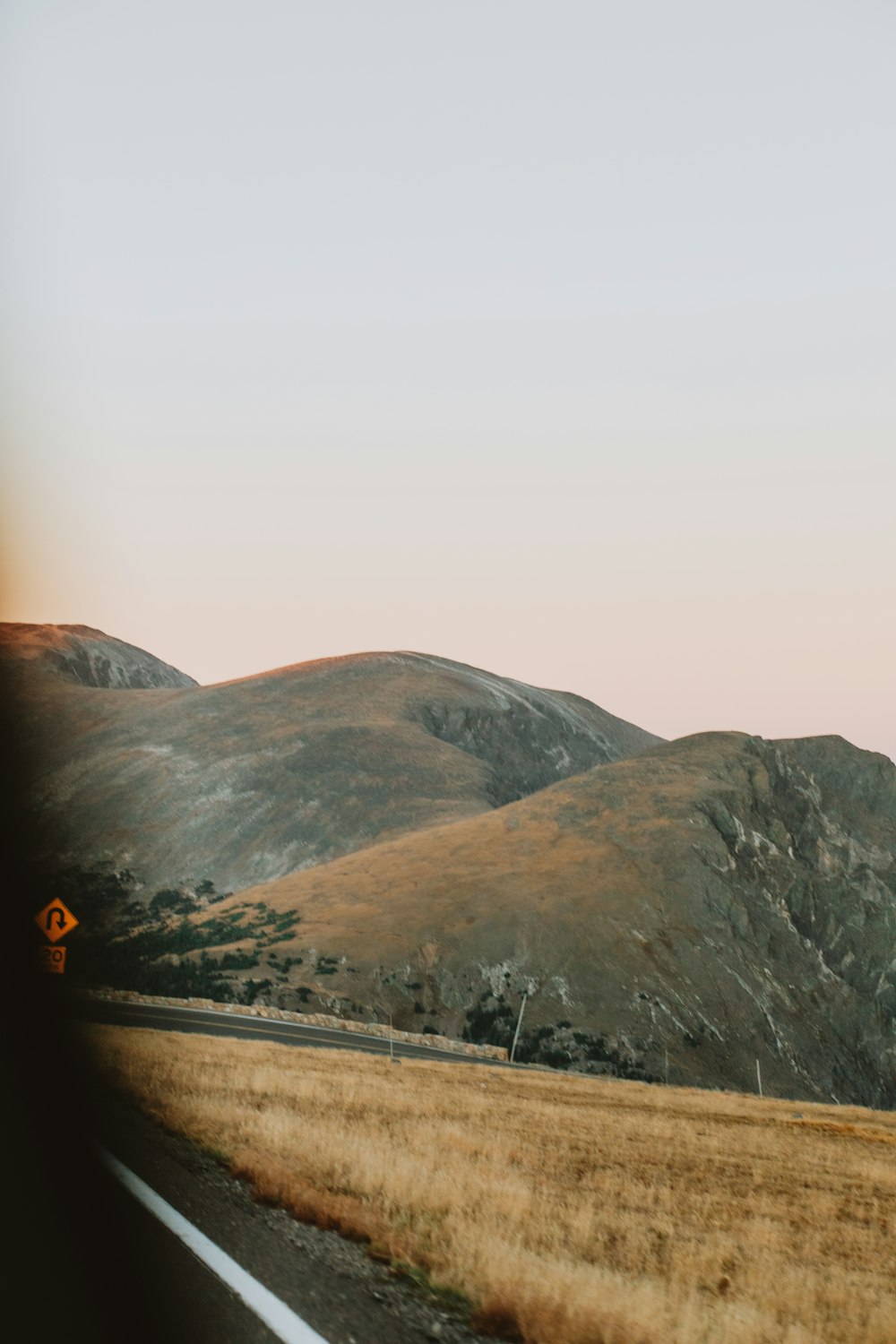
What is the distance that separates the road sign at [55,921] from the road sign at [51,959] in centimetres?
34

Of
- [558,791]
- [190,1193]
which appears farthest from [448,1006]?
[190,1193]

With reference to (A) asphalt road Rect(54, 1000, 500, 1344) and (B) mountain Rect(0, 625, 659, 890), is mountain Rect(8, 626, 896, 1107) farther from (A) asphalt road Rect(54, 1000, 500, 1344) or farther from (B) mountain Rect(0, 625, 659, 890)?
(A) asphalt road Rect(54, 1000, 500, 1344)

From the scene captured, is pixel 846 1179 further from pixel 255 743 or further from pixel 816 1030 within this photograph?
pixel 255 743

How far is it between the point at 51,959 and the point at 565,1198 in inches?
840

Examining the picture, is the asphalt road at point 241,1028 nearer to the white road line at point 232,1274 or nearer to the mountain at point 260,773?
the white road line at point 232,1274

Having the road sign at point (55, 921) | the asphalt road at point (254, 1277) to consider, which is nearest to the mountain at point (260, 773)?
the road sign at point (55, 921)

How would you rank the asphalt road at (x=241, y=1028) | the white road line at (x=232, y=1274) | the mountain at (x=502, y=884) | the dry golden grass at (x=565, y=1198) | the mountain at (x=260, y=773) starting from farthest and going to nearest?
the mountain at (x=260, y=773) < the mountain at (x=502, y=884) < the asphalt road at (x=241, y=1028) < the dry golden grass at (x=565, y=1198) < the white road line at (x=232, y=1274)

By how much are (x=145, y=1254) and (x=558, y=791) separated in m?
121

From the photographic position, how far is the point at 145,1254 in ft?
25.9

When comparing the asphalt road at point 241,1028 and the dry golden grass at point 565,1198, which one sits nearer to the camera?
the dry golden grass at point 565,1198

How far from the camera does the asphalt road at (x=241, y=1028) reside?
41.4m

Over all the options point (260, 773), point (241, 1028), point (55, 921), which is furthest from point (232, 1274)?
point (260, 773)

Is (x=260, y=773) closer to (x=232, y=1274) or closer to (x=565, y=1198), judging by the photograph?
(x=565, y=1198)

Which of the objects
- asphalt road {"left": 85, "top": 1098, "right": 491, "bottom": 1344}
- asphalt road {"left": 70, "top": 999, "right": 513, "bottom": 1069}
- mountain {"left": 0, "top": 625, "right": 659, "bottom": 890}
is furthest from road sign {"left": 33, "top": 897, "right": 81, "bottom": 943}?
mountain {"left": 0, "top": 625, "right": 659, "bottom": 890}
